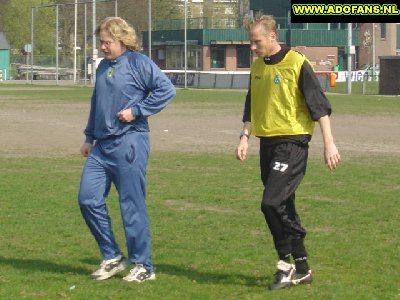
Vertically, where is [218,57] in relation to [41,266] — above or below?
above

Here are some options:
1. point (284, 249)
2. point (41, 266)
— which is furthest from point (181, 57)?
point (284, 249)

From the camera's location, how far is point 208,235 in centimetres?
1036

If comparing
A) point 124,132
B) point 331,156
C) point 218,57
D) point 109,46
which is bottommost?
point 331,156

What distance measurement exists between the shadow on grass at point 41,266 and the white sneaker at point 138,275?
1.89 ft

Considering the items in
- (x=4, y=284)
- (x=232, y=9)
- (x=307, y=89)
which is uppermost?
(x=232, y=9)

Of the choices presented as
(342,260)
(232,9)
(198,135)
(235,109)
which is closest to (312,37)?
(232,9)

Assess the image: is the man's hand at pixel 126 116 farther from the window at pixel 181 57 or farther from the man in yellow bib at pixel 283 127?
the window at pixel 181 57

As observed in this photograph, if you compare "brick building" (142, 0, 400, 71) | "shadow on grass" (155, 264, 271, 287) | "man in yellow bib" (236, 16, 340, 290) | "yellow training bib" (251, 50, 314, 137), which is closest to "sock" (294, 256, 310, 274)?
"man in yellow bib" (236, 16, 340, 290)

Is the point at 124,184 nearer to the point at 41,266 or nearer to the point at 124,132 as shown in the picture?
the point at 124,132

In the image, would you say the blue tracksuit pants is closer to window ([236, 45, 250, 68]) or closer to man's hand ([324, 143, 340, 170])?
man's hand ([324, 143, 340, 170])

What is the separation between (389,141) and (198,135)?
4.53 meters

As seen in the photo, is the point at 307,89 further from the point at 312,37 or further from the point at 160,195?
the point at 312,37

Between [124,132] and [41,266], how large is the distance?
1.54 metres

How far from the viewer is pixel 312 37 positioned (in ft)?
288
